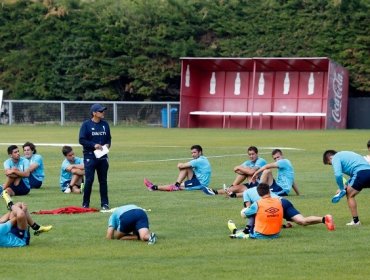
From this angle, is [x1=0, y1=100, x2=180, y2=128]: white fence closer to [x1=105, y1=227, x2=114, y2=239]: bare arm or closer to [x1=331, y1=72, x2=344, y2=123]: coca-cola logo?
[x1=331, y1=72, x2=344, y2=123]: coca-cola logo

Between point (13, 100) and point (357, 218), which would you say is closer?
point (357, 218)

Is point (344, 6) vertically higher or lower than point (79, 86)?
higher

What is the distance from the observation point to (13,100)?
61406 millimetres

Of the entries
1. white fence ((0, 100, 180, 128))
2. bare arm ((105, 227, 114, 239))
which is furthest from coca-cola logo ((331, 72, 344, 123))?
bare arm ((105, 227, 114, 239))

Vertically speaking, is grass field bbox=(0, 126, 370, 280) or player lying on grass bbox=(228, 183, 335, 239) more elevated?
player lying on grass bbox=(228, 183, 335, 239)

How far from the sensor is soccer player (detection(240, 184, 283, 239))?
16109 mm

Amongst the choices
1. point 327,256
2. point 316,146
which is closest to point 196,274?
point 327,256

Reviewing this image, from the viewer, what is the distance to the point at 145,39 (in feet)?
208

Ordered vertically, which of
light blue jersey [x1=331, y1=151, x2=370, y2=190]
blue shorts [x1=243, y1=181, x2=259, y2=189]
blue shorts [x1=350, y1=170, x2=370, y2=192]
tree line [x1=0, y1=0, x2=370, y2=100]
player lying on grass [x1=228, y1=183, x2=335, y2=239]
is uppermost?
tree line [x1=0, y1=0, x2=370, y2=100]

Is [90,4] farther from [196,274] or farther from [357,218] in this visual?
[196,274]

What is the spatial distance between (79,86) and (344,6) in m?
15.2

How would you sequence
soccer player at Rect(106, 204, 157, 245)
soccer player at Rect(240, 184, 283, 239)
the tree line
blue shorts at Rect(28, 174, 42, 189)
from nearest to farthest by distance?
soccer player at Rect(106, 204, 157, 245) < soccer player at Rect(240, 184, 283, 239) < blue shorts at Rect(28, 174, 42, 189) < the tree line

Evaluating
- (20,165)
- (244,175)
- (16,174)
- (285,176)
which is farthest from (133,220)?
(20,165)

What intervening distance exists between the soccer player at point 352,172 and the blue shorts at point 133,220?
334 cm
